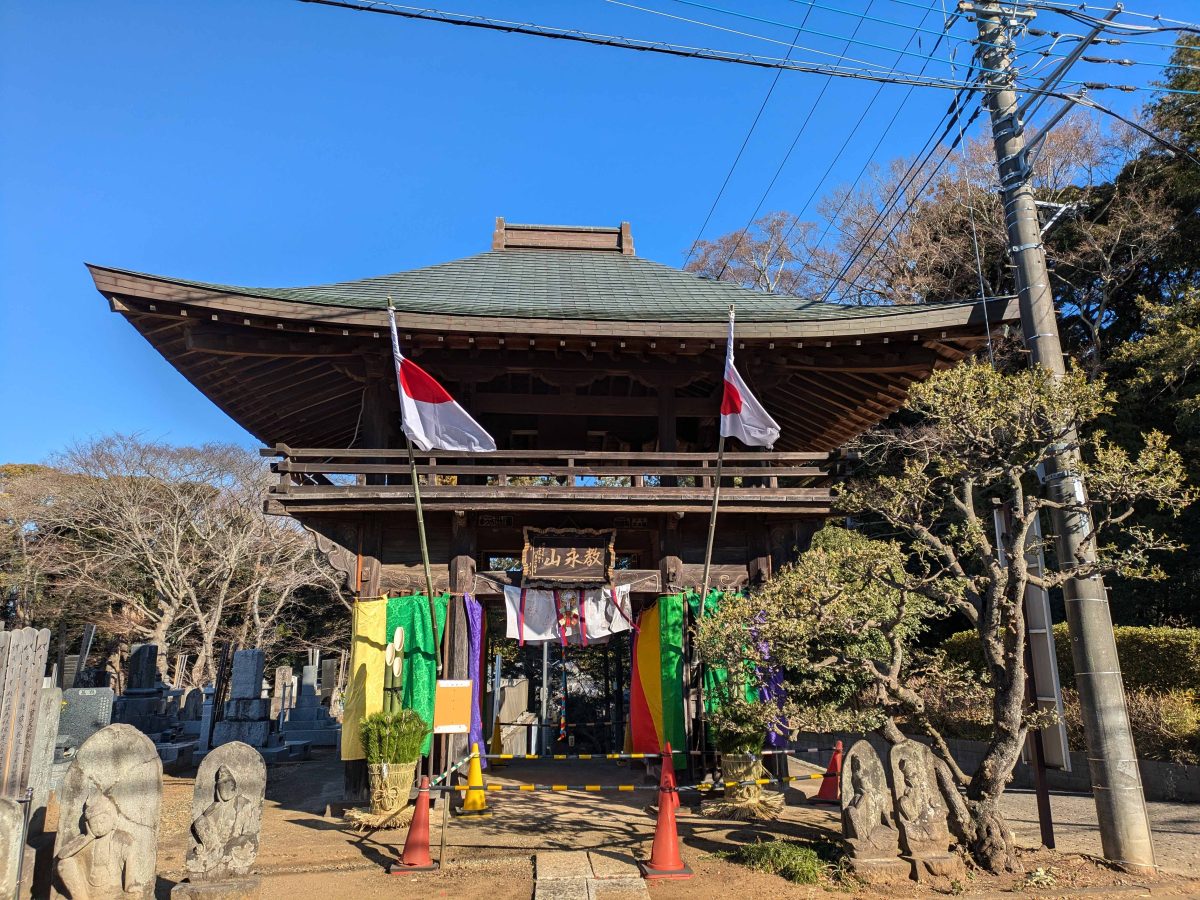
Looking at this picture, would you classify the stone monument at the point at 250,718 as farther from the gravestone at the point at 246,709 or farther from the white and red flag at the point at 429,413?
the white and red flag at the point at 429,413

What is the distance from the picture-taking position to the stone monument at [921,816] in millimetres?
6695

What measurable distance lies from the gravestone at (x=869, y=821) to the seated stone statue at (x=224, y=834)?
5.18 m

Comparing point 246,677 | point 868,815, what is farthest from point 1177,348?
point 246,677

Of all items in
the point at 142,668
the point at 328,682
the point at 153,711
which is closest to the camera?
the point at 153,711

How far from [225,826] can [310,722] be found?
1841cm

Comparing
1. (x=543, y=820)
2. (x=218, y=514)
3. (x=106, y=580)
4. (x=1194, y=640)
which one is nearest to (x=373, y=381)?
(x=543, y=820)

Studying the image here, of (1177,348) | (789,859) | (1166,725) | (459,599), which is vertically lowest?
(789,859)

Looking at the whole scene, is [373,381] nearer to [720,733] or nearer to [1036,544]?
[720,733]

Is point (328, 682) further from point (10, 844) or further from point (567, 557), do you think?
point (10, 844)

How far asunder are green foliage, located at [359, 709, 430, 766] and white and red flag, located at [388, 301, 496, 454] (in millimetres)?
3487

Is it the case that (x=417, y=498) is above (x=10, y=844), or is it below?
above

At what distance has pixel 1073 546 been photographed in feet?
25.3

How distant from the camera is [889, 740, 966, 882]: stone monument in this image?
22.0ft

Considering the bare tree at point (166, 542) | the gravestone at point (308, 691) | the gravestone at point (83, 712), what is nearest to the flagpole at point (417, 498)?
the gravestone at point (83, 712)
